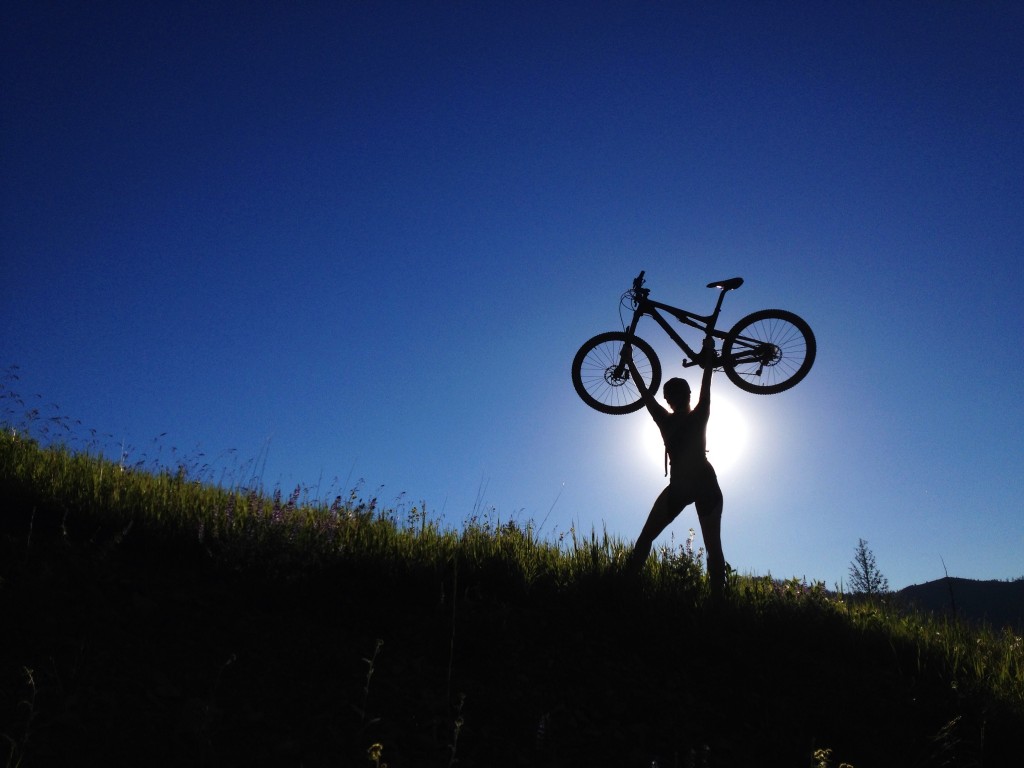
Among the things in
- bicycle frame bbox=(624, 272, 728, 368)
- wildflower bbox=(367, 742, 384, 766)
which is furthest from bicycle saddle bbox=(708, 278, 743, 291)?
wildflower bbox=(367, 742, 384, 766)

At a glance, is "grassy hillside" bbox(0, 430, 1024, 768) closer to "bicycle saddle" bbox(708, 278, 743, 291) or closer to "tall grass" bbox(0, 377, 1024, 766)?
"tall grass" bbox(0, 377, 1024, 766)

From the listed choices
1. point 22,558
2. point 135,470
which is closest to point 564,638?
point 22,558

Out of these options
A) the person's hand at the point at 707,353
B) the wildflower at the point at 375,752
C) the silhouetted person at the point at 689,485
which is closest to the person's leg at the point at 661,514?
the silhouetted person at the point at 689,485

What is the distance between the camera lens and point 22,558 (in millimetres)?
5555

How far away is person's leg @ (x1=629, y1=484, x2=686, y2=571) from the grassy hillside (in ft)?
1.07

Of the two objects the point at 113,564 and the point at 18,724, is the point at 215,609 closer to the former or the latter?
the point at 113,564

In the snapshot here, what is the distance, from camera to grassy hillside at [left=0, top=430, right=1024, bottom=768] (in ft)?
13.2

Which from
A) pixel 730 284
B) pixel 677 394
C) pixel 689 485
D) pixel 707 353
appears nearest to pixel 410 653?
pixel 689 485

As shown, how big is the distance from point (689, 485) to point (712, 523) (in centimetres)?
48

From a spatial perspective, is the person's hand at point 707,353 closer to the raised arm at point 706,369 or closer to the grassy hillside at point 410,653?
the raised arm at point 706,369

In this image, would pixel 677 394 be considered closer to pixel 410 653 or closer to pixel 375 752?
pixel 410 653

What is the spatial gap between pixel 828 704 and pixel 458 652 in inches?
118

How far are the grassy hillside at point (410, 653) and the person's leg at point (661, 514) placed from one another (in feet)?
1.07

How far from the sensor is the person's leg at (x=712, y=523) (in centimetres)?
760
